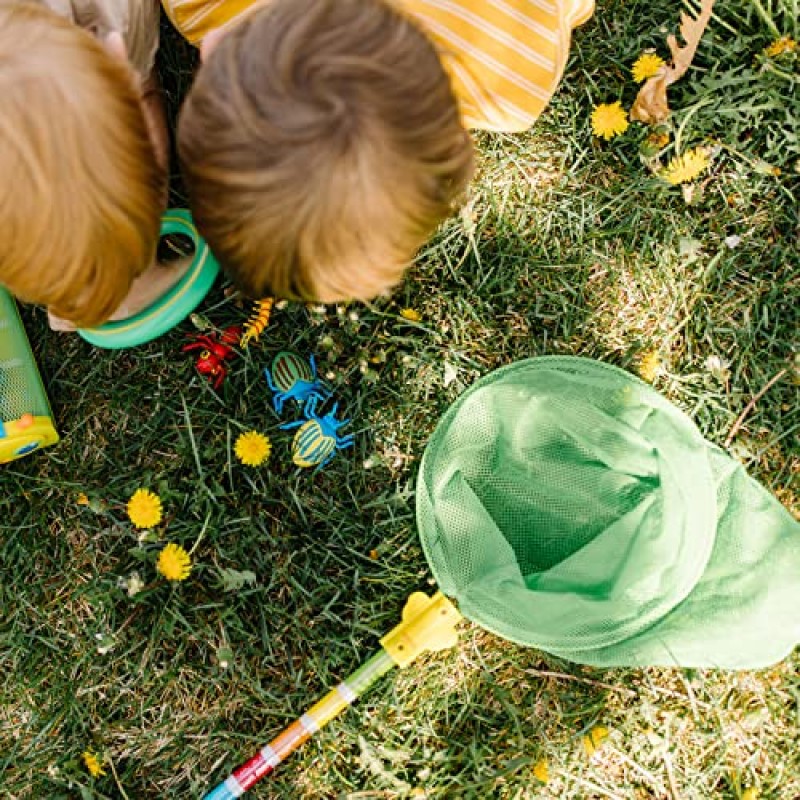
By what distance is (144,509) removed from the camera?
1679 millimetres

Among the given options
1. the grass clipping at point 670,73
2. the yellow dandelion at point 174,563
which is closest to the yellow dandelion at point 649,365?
the grass clipping at point 670,73

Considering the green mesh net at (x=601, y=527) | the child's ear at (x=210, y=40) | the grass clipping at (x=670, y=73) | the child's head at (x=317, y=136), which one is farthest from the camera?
the grass clipping at (x=670, y=73)

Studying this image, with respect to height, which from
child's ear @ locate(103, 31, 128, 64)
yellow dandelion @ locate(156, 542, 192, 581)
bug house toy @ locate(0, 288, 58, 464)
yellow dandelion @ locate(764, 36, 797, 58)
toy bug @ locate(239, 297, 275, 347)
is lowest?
yellow dandelion @ locate(156, 542, 192, 581)

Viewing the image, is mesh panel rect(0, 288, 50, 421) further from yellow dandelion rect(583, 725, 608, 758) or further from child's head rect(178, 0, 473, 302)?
yellow dandelion rect(583, 725, 608, 758)

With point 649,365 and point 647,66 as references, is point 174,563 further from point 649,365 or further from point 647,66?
point 647,66

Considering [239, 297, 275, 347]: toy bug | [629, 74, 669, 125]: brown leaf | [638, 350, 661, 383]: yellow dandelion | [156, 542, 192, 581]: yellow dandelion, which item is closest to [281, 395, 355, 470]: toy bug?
[239, 297, 275, 347]: toy bug

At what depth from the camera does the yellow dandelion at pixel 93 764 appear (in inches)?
66.5

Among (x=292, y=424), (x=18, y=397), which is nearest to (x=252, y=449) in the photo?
(x=292, y=424)

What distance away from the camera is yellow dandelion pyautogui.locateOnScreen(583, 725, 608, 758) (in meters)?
1.65

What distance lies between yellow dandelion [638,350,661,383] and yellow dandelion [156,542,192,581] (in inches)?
36.0

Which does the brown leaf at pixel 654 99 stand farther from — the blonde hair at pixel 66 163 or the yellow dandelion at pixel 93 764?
the yellow dandelion at pixel 93 764

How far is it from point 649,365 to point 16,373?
1.18 metres

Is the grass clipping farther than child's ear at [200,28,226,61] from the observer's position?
Yes

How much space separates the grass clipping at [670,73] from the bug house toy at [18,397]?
123cm
